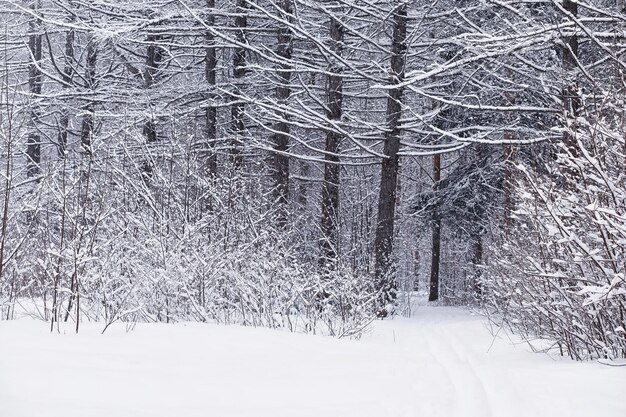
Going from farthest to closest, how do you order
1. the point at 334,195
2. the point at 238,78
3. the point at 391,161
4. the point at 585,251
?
the point at 238,78
the point at 334,195
the point at 391,161
the point at 585,251

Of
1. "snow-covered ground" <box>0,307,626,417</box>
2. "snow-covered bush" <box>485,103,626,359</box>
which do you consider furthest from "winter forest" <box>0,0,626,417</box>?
"snow-covered ground" <box>0,307,626,417</box>

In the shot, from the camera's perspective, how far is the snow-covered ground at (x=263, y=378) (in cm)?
328

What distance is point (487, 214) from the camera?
1350cm

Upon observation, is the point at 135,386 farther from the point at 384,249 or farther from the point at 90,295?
the point at 384,249

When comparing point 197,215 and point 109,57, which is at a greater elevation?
point 109,57

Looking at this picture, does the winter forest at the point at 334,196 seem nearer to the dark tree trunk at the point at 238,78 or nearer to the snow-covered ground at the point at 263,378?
the dark tree trunk at the point at 238,78

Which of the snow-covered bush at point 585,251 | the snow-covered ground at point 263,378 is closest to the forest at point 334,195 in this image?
the snow-covered bush at point 585,251

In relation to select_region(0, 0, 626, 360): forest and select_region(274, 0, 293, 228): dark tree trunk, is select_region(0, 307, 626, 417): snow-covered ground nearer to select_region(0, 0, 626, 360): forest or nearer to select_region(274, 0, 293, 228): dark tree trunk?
select_region(0, 0, 626, 360): forest

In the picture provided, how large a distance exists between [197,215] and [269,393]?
4.70 metres

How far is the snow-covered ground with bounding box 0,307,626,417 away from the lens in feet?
10.8

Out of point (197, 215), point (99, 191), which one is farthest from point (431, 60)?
point (99, 191)

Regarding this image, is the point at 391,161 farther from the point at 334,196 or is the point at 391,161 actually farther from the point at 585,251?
the point at 585,251

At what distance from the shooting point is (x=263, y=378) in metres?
4.12

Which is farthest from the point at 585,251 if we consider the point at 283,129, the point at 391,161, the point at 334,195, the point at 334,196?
the point at 283,129
